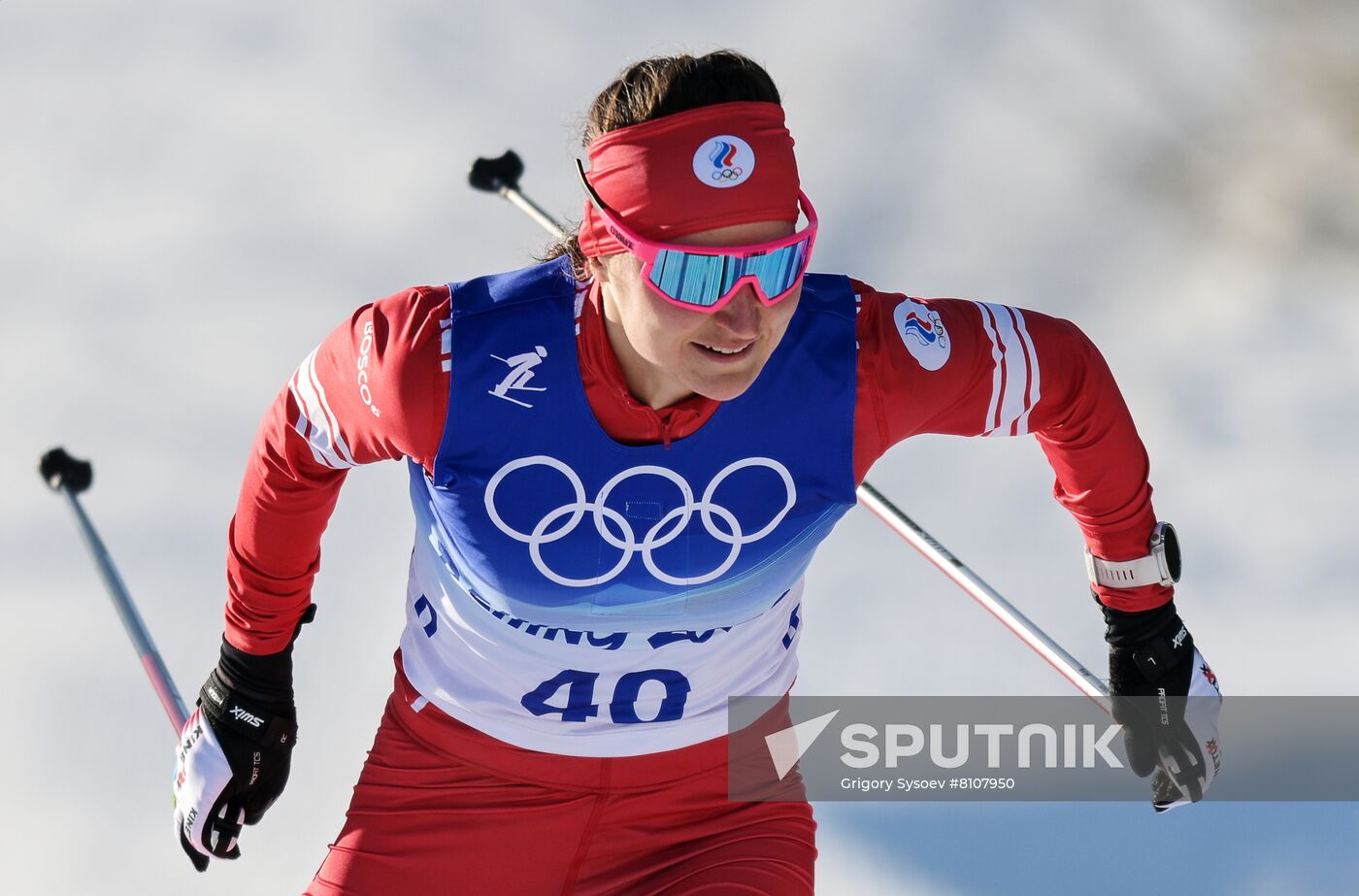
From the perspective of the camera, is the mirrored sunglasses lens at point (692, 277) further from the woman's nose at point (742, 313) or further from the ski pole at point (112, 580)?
the ski pole at point (112, 580)

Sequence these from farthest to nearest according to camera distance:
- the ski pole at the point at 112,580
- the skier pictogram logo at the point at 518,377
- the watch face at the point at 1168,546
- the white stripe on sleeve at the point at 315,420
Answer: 1. the ski pole at the point at 112,580
2. the watch face at the point at 1168,546
3. the white stripe on sleeve at the point at 315,420
4. the skier pictogram logo at the point at 518,377

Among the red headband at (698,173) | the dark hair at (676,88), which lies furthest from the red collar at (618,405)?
the dark hair at (676,88)

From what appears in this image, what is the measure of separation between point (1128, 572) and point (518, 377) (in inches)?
38.1

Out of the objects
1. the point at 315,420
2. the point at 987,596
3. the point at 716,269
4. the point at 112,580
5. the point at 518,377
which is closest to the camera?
the point at 716,269

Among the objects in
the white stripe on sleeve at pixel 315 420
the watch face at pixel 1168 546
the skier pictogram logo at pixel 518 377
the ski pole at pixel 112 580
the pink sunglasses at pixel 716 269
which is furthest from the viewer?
the ski pole at pixel 112 580

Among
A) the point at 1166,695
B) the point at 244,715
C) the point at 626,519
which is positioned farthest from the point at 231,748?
the point at 1166,695

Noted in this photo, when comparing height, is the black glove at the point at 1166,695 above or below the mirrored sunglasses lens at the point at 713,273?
below

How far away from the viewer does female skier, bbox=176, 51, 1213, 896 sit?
1.84 metres

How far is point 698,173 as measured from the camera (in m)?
1.80

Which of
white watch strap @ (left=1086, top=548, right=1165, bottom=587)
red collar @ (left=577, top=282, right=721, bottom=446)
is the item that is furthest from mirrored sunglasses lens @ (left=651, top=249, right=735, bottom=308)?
white watch strap @ (left=1086, top=548, right=1165, bottom=587)

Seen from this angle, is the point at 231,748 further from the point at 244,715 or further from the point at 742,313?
the point at 742,313

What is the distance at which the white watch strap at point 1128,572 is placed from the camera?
2303 mm

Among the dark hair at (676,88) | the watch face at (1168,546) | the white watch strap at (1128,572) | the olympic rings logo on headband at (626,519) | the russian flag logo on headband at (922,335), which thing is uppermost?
the dark hair at (676,88)

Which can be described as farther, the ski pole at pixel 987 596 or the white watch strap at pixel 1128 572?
the ski pole at pixel 987 596
